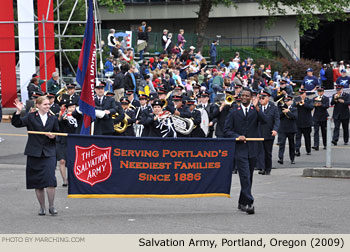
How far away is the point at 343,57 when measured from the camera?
56000 mm

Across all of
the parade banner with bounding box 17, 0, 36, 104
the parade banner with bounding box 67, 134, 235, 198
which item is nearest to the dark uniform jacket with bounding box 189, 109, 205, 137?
the parade banner with bounding box 67, 134, 235, 198

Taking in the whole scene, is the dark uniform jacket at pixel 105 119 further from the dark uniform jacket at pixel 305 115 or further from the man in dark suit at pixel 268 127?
the dark uniform jacket at pixel 305 115

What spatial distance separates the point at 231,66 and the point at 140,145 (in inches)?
874

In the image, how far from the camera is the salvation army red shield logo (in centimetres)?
1116

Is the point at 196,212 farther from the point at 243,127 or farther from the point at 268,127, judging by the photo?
the point at 268,127

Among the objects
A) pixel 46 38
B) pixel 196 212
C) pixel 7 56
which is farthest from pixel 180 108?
pixel 7 56

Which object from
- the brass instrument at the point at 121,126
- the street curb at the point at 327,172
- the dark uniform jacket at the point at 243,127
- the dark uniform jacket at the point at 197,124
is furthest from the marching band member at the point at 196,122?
the dark uniform jacket at the point at 243,127

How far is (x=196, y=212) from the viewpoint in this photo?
37.8ft

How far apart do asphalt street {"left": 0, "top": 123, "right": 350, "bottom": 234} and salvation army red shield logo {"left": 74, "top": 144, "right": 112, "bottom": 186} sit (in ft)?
1.94

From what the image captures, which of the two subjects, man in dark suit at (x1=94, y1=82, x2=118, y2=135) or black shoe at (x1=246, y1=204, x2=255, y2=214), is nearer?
black shoe at (x1=246, y1=204, x2=255, y2=214)

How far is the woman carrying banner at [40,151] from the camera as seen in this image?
11016mm

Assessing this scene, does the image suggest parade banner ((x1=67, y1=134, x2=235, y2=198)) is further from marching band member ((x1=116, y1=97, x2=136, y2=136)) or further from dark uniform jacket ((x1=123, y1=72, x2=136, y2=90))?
dark uniform jacket ((x1=123, y1=72, x2=136, y2=90))

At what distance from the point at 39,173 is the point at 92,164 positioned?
0.82 meters

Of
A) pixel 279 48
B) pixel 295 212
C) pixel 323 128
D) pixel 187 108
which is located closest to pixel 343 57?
pixel 279 48
